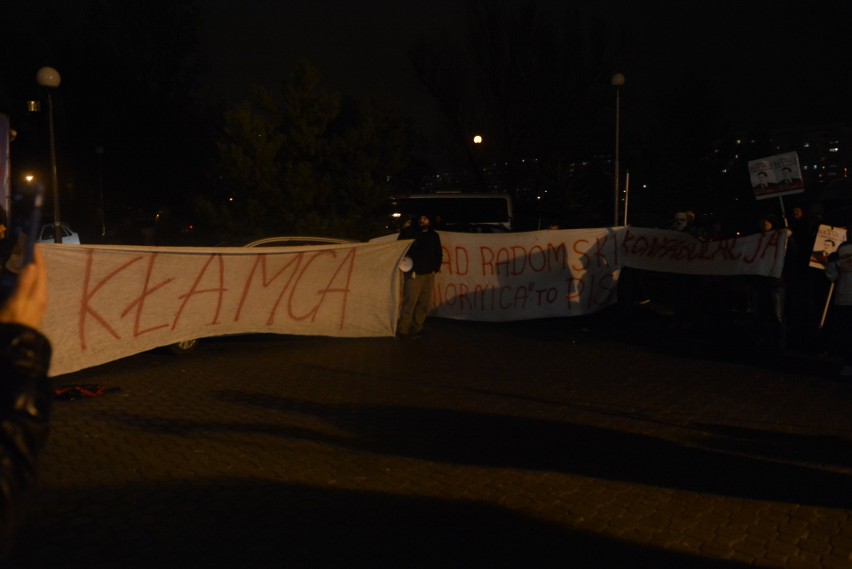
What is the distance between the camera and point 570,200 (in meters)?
36.2

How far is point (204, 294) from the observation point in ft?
34.9

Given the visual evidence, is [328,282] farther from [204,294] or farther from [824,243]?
[824,243]

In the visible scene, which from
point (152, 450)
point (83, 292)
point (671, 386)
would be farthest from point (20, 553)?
point (671, 386)

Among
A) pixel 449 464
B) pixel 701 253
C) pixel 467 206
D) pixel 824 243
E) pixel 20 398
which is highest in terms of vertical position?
pixel 20 398

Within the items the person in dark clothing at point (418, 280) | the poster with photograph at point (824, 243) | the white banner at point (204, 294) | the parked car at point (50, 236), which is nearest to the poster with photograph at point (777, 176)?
the poster with photograph at point (824, 243)

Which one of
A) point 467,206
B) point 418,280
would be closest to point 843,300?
point 418,280

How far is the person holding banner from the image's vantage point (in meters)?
9.84

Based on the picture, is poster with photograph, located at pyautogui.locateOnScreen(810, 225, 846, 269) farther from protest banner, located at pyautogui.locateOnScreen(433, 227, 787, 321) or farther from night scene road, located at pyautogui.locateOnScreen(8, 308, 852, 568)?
protest banner, located at pyautogui.locateOnScreen(433, 227, 787, 321)

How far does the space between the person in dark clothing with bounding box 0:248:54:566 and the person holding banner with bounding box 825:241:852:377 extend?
9560 millimetres

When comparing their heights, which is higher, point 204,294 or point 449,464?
point 204,294

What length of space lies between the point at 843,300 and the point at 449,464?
5.77 m

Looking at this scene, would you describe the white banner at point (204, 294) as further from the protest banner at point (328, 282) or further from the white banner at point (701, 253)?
the white banner at point (701, 253)

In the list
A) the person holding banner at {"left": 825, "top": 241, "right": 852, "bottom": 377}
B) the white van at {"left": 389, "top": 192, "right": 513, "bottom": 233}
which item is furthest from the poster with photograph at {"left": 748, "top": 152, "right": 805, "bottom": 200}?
the white van at {"left": 389, "top": 192, "right": 513, "bottom": 233}

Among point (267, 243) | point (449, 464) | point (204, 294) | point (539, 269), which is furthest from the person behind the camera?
point (539, 269)
